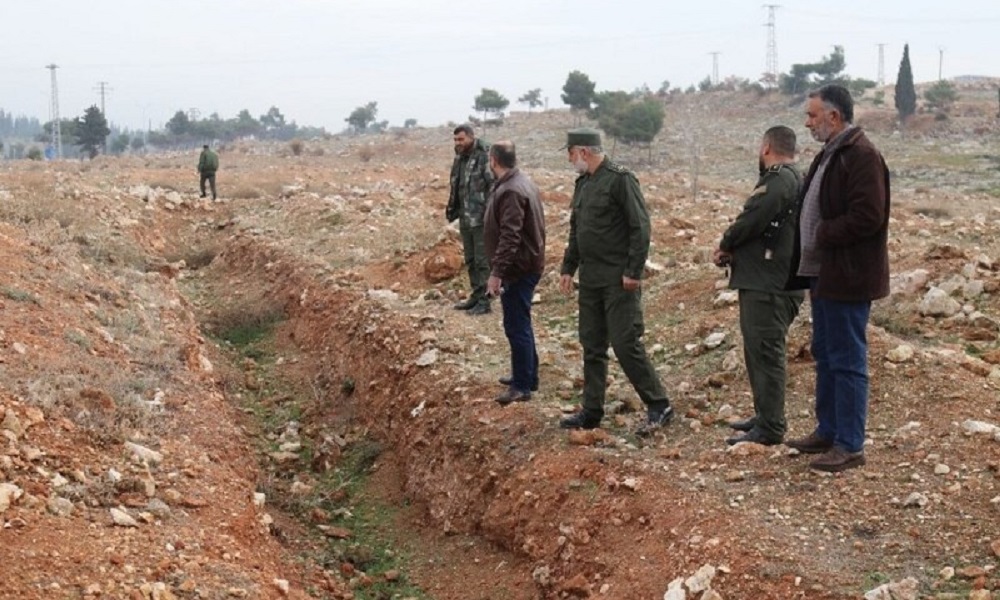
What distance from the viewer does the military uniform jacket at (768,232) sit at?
17.4ft

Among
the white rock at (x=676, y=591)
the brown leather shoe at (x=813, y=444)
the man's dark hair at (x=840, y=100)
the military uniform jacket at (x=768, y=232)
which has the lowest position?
the white rock at (x=676, y=591)

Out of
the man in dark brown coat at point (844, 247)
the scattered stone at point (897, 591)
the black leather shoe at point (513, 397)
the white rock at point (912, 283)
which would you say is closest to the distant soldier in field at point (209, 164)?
the black leather shoe at point (513, 397)

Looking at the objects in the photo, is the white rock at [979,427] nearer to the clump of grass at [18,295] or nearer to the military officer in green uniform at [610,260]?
the military officer in green uniform at [610,260]

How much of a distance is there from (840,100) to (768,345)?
4.41 feet

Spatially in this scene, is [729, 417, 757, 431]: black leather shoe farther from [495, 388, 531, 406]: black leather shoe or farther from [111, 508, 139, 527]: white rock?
[111, 508, 139, 527]: white rock

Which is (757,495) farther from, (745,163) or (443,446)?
(745,163)

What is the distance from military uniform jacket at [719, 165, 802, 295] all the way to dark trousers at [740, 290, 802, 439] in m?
0.07

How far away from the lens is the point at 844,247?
4.81m

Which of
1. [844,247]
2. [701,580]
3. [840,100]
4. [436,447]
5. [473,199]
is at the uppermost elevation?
[840,100]

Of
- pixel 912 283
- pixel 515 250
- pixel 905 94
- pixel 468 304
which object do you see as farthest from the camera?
pixel 905 94

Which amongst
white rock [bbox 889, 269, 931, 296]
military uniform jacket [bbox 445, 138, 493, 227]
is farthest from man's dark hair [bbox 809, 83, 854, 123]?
military uniform jacket [bbox 445, 138, 493, 227]

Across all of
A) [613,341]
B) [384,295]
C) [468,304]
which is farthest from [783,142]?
[384,295]

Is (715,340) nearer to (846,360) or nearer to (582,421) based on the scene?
(582,421)

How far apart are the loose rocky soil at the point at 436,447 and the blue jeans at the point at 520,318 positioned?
34 cm
